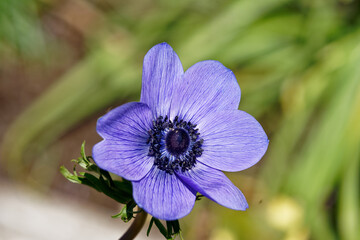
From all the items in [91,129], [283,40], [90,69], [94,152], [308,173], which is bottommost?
[94,152]

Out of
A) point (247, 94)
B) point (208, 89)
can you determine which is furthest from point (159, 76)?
point (247, 94)

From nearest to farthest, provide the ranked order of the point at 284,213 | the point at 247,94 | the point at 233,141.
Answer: the point at 233,141, the point at 284,213, the point at 247,94

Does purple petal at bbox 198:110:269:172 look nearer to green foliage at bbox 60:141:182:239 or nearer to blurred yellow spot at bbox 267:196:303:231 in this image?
green foliage at bbox 60:141:182:239

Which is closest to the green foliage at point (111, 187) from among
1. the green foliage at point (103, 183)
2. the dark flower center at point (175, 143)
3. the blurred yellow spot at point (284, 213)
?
the green foliage at point (103, 183)

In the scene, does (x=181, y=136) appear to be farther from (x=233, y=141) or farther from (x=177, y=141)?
(x=233, y=141)

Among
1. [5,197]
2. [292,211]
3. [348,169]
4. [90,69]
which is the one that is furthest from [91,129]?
[348,169]

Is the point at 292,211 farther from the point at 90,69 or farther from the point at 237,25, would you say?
the point at 90,69

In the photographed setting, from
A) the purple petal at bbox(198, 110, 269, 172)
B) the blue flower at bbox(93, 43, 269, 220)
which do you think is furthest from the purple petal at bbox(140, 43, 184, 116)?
the purple petal at bbox(198, 110, 269, 172)
